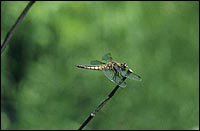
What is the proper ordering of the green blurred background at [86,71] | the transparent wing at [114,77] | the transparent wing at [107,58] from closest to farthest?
1. the transparent wing at [114,77]
2. the transparent wing at [107,58]
3. the green blurred background at [86,71]

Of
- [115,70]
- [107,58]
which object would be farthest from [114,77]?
[107,58]

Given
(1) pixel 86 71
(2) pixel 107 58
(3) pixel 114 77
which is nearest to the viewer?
(3) pixel 114 77

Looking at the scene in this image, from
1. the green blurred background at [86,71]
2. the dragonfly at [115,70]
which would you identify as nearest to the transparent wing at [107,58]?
the dragonfly at [115,70]

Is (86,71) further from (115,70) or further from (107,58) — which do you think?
(115,70)

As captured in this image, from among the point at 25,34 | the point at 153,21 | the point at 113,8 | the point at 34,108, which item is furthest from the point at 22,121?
the point at 153,21

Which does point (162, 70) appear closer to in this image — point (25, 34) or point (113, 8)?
point (113, 8)

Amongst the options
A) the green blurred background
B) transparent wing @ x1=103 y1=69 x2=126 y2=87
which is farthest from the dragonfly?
the green blurred background

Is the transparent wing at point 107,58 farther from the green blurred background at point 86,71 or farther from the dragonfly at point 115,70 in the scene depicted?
the green blurred background at point 86,71

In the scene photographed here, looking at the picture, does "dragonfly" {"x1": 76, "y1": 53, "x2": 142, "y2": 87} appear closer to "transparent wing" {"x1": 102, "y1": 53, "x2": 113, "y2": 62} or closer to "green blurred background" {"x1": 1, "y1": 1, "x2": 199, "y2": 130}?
"transparent wing" {"x1": 102, "y1": 53, "x2": 113, "y2": 62}
